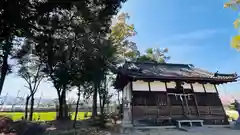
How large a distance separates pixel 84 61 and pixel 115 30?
203 inches

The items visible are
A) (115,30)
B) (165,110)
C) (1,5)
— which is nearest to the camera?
(1,5)

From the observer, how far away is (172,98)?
11.0 metres

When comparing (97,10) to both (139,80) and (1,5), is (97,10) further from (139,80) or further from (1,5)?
(139,80)

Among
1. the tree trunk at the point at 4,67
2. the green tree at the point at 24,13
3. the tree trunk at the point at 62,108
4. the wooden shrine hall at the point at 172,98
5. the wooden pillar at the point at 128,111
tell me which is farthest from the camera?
the tree trunk at the point at 62,108

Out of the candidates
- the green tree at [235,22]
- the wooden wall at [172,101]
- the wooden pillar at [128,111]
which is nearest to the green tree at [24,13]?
the wooden wall at [172,101]

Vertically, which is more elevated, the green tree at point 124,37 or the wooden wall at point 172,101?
the green tree at point 124,37

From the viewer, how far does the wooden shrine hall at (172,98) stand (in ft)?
33.4

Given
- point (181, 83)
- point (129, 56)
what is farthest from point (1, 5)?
point (129, 56)

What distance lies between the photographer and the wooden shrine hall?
10172 millimetres

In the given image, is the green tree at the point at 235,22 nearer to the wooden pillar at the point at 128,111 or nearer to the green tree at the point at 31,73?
the wooden pillar at the point at 128,111

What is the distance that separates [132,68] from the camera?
11.0 m

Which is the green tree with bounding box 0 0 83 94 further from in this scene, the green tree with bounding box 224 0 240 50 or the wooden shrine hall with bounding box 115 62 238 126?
the green tree with bounding box 224 0 240 50

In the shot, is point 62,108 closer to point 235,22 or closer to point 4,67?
point 4,67

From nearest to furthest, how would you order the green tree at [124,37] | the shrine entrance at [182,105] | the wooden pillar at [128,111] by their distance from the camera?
the wooden pillar at [128,111] → the shrine entrance at [182,105] → the green tree at [124,37]
